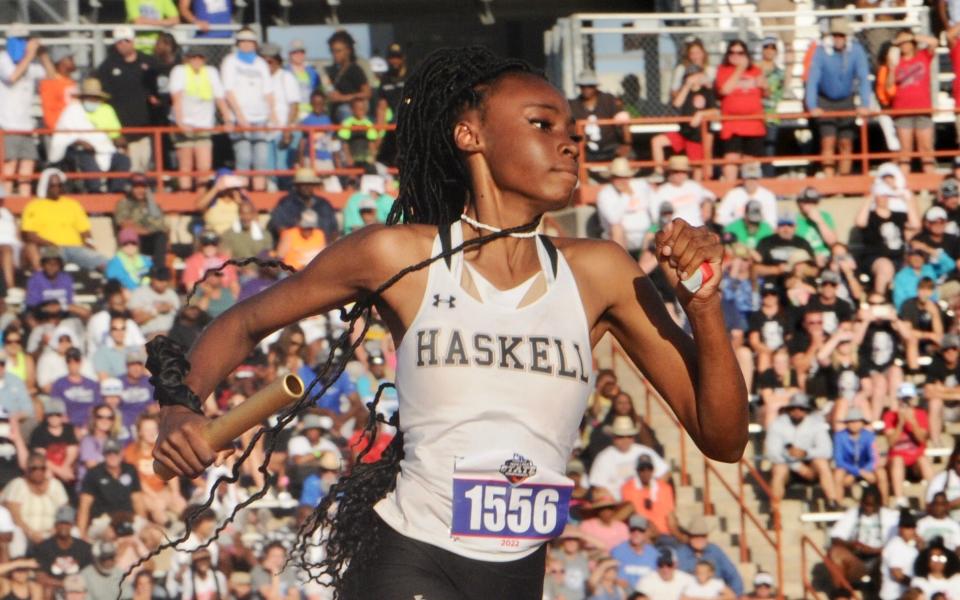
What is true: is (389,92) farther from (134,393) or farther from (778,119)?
(134,393)

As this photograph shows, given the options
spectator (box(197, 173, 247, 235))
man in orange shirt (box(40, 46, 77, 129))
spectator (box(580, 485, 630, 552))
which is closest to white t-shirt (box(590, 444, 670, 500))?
spectator (box(580, 485, 630, 552))

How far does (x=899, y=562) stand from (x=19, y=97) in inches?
345

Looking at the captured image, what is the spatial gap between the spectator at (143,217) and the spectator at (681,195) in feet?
12.8

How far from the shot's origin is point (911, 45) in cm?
1672

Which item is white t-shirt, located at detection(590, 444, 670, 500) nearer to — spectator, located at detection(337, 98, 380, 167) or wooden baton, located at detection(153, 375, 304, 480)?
spectator, located at detection(337, 98, 380, 167)

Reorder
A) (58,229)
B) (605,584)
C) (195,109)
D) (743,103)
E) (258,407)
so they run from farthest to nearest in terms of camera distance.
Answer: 1. (743,103)
2. (195,109)
3. (58,229)
4. (605,584)
5. (258,407)

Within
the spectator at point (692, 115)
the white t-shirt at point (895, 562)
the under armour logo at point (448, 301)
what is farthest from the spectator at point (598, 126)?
the under armour logo at point (448, 301)

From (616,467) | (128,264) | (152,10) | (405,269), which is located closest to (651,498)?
(616,467)

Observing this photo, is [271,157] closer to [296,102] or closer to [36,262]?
[296,102]

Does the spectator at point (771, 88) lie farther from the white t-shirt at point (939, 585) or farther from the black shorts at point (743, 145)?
the white t-shirt at point (939, 585)

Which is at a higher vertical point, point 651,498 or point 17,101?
point 17,101

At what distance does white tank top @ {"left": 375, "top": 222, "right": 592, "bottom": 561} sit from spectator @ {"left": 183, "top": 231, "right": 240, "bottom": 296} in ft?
30.7

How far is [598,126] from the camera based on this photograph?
634 inches

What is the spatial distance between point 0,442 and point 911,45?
9.13 metres
